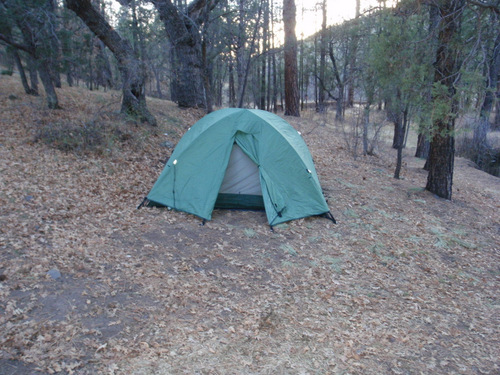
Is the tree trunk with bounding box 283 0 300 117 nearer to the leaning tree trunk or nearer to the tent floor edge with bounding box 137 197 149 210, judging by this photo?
the leaning tree trunk

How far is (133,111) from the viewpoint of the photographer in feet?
34.3

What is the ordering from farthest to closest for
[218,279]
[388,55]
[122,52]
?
[122,52] < [388,55] < [218,279]

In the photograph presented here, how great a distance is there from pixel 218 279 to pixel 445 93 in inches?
233

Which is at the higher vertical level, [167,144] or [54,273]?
[167,144]

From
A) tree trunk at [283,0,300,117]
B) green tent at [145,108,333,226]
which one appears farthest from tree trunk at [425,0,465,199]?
tree trunk at [283,0,300,117]

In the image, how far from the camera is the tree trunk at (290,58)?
15.5m

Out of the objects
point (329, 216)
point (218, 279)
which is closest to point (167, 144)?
point (329, 216)

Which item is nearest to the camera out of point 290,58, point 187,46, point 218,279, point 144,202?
point 218,279

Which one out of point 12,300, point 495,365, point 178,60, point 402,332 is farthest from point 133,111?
point 495,365

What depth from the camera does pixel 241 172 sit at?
7.09 metres

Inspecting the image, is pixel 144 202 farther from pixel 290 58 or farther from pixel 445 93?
pixel 290 58

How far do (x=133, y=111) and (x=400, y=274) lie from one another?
27.8 feet

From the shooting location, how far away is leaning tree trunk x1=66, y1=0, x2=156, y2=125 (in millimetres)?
9505

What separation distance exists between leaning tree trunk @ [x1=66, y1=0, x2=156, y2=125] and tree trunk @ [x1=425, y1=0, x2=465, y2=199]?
763 cm
